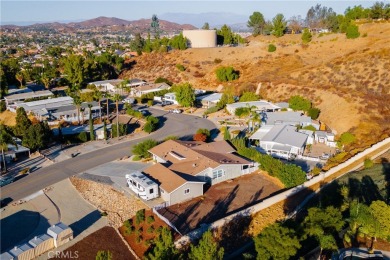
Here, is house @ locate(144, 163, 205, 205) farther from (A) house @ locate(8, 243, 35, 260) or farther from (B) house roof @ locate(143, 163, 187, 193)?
(A) house @ locate(8, 243, 35, 260)

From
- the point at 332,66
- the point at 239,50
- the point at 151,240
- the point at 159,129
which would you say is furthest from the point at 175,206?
the point at 239,50

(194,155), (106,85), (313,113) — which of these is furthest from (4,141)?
(106,85)

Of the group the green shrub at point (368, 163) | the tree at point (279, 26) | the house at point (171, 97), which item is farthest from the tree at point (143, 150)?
the tree at point (279, 26)

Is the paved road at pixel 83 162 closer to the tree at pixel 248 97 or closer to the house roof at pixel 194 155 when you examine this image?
the house roof at pixel 194 155

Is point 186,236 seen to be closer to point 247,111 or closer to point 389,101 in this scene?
point 247,111
